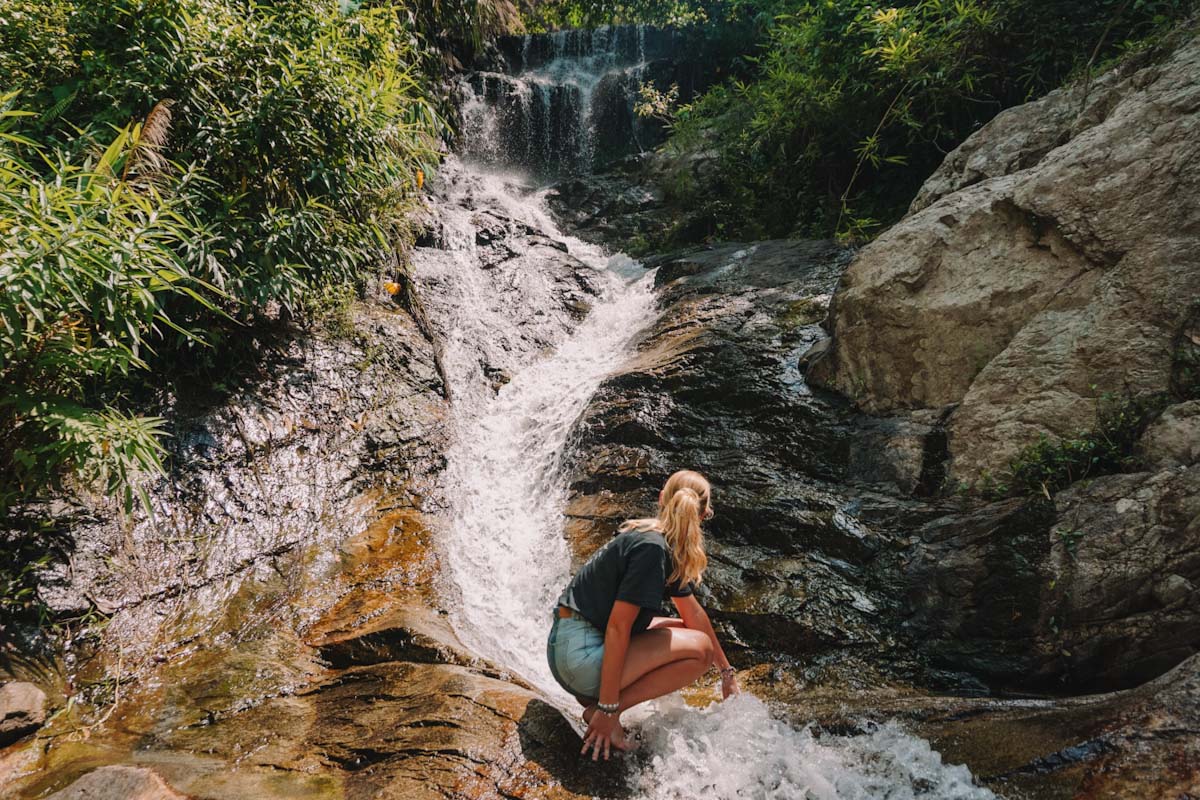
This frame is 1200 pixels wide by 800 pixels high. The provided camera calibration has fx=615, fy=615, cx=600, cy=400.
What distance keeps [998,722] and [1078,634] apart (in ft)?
2.88

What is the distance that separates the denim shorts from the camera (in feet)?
8.58

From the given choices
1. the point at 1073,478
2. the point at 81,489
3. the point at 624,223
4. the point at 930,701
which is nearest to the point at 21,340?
the point at 81,489

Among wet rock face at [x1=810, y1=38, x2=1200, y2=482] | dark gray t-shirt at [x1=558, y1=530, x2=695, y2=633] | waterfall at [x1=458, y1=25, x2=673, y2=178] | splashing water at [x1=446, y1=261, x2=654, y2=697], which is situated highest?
waterfall at [x1=458, y1=25, x2=673, y2=178]

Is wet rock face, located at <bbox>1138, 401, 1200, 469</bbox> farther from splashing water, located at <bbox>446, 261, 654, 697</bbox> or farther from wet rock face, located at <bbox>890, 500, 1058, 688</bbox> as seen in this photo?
splashing water, located at <bbox>446, 261, 654, 697</bbox>

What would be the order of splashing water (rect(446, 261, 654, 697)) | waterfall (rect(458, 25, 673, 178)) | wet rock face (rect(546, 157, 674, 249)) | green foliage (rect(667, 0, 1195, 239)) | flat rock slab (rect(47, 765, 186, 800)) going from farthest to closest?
waterfall (rect(458, 25, 673, 178))
wet rock face (rect(546, 157, 674, 249))
green foliage (rect(667, 0, 1195, 239))
splashing water (rect(446, 261, 654, 697))
flat rock slab (rect(47, 765, 186, 800))

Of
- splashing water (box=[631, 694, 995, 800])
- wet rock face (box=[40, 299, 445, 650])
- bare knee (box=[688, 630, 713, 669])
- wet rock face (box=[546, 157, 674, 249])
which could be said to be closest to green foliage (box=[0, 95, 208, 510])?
wet rock face (box=[40, 299, 445, 650])

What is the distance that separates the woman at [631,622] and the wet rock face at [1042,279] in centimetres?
242

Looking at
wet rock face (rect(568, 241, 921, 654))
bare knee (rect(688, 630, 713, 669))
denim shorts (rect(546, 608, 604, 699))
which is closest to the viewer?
denim shorts (rect(546, 608, 604, 699))

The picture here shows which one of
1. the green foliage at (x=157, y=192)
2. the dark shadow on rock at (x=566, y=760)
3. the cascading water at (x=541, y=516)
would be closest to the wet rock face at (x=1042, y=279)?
the cascading water at (x=541, y=516)

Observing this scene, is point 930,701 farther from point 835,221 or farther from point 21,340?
point 835,221

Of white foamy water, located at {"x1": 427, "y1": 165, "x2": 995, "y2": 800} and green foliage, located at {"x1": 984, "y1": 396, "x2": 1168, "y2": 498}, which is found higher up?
green foliage, located at {"x1": 984, "y1": 396, "x2": 1168, "y2": 498}

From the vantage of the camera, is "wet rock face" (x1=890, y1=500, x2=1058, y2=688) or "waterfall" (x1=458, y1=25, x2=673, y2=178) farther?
"waterfall" (x1=458, y1=25, x2=673, y2=178)

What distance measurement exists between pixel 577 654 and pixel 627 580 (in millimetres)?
439

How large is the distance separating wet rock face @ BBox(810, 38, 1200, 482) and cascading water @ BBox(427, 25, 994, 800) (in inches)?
89.8
